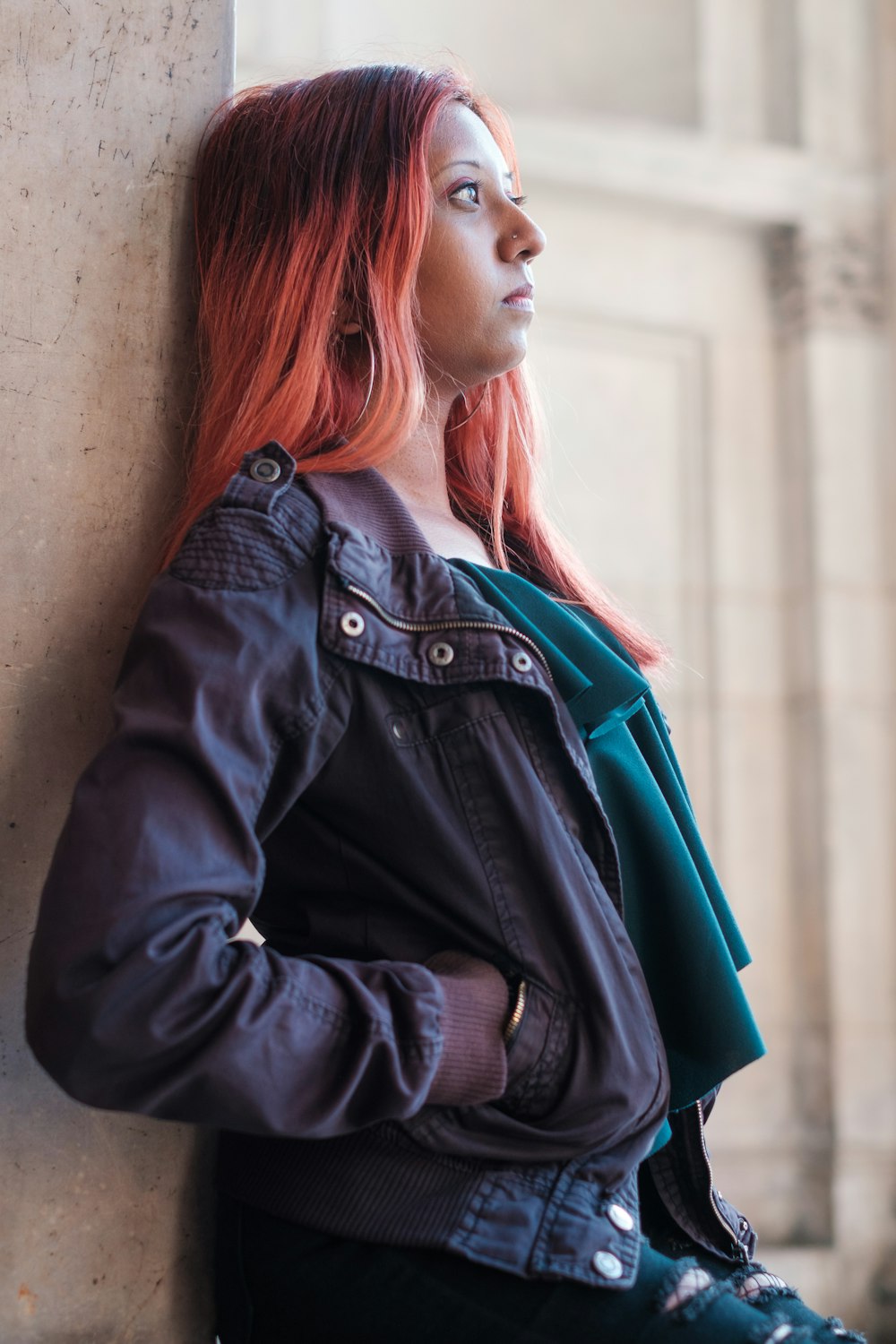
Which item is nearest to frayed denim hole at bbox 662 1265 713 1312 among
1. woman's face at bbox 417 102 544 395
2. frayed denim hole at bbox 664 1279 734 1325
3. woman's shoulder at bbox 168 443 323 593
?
frayed denim hole at bbox 664 1279 734 1325

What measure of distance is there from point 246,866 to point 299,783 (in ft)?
0.37

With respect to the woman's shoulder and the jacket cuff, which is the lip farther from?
the jacket cuff

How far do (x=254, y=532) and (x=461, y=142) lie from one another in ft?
2.23

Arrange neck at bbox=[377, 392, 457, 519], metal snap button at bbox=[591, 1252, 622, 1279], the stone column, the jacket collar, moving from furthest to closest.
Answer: the stone column → neck at bbox=[377, 392, 457, 519] → the jacket collar → metal snap button at bbox=[591, 1252, 622, 1279]

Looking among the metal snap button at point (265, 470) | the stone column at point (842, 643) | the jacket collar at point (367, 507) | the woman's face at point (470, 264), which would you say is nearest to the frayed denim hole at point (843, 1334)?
the jacket collar at point (367, 507)

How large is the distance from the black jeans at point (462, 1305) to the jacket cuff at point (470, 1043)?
0.15m

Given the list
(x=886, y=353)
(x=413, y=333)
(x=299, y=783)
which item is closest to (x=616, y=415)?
Answer: (x=886, y=353)

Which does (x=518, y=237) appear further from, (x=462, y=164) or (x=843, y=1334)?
(x=843, y=1334)

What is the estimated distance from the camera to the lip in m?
1.68

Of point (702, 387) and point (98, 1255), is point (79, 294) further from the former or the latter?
point (702, 387)

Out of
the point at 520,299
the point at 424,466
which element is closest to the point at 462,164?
the point at 520,299

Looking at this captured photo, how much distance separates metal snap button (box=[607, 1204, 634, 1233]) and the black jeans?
0.03 metres

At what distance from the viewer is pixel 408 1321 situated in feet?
3.86

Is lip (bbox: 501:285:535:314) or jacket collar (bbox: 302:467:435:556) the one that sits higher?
lip (bbox: 501:285:535:314)
